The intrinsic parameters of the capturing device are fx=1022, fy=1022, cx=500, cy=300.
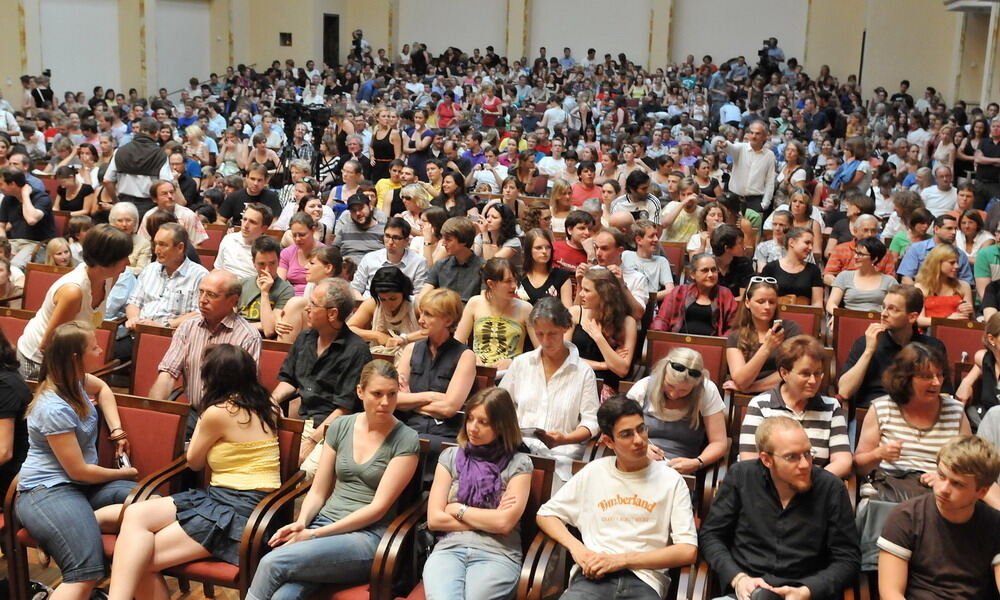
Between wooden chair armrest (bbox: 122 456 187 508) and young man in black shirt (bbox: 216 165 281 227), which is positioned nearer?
wooden chair armrest (bbox: 122 456 187 508)

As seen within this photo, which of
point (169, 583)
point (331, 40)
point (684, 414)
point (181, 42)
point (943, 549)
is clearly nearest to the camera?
point (943, 549)

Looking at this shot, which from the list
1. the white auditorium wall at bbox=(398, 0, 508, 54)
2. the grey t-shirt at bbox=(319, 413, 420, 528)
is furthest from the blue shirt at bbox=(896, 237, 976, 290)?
the white auditorium wall at bbox=(398, 0, 508, 54)

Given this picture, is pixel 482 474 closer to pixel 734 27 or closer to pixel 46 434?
pixel 46 434

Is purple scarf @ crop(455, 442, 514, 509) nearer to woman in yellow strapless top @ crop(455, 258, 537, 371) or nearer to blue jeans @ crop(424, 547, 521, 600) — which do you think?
blue jeans @ crop(424, 547, 521, 600)

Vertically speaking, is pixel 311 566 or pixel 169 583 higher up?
pixel 311 566

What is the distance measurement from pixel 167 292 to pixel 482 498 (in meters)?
2.50

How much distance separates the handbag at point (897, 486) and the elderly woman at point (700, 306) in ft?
4.52

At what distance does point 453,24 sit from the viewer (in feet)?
72.5

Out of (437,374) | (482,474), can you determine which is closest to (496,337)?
(437,374)

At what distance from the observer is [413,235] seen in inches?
272

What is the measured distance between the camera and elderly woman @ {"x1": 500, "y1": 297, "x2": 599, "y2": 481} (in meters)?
3.89

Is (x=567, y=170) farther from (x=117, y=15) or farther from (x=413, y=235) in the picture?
(x=117, y=15)

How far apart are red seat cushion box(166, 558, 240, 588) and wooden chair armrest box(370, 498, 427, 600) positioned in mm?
517

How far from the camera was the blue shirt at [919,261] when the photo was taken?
576cm
